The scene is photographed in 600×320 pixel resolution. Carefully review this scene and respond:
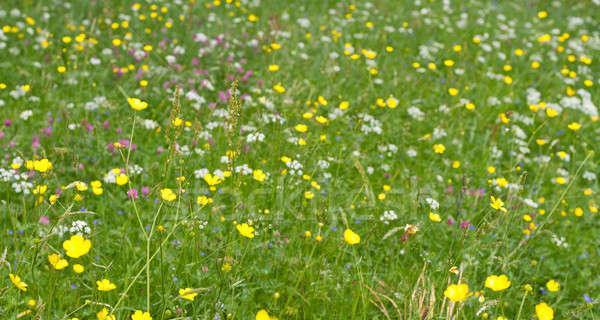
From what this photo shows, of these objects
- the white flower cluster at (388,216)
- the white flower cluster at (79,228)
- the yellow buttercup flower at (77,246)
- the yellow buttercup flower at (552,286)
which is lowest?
the yellow buttercup flower at (552,286)

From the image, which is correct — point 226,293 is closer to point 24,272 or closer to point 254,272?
point 254,272

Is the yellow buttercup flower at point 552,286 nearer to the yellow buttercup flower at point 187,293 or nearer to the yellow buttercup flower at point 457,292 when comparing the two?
the yellow buttercup flower at point 457,292

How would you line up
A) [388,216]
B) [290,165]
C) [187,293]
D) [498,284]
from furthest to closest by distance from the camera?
[290,165] → [388,216] → [498,284] → [187,293]

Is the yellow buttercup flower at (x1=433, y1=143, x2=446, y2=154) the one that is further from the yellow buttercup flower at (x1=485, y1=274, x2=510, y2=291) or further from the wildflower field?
the yellow buttercup flower at (x1=485, y1=274, x2=510, y2=291)

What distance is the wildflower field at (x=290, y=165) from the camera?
8.78ft

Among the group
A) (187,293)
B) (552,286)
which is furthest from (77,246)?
(552,286)

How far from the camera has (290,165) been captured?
3.64 meters

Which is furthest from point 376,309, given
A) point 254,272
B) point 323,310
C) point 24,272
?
point 24,272

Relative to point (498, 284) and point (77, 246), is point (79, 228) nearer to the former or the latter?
point (77, 246)

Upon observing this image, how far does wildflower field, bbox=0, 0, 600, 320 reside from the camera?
2.68 m

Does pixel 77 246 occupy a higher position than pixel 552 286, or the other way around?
pixel 77 246

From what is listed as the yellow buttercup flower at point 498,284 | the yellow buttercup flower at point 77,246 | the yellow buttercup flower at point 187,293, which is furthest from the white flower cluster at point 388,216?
the yellow buttercup flower at point 77,246

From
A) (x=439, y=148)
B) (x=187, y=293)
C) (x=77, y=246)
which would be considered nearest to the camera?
(x=187, y=293)

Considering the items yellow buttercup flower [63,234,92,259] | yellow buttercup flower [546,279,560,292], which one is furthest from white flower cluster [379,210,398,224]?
yellow buttercup flower [63,234,92,259]
